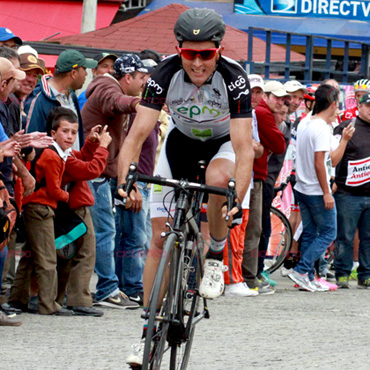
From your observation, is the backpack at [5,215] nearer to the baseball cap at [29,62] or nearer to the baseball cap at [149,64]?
the baseball cap at [29,62]

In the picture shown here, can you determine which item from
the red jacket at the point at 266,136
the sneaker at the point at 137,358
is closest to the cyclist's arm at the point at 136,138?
the sneaker at the point at 137,358

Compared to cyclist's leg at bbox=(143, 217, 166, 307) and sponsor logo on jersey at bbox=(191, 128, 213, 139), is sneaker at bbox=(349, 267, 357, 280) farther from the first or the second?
cyclist's leg at bbox=(143, 217, 166, 307)

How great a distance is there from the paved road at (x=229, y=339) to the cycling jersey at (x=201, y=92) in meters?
1.73

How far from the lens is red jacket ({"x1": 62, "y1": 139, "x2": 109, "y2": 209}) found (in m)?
8.24

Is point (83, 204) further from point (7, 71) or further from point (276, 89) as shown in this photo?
point (276, 89)

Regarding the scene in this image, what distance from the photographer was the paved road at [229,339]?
637 centimetres

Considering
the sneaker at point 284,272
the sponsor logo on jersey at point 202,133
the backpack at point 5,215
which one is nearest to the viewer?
the sponsor logo on jersey at point 202,133

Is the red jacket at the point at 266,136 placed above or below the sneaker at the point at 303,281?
above

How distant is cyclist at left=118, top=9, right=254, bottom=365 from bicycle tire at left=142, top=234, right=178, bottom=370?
0.99 ft

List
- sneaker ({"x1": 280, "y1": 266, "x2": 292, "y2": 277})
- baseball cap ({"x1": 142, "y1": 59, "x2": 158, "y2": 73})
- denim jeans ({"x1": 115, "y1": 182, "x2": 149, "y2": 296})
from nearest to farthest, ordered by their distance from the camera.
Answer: denim jeans ({"x1": 115, "y1": 182, "x2": 149, "y2": 296}), baseball cap ({"x1": 142, "y1": 59, "x2": 158, "y2": 73}), sneaker ({"x1": 280, "y1": 266, "x2": 292, "y2": 277})

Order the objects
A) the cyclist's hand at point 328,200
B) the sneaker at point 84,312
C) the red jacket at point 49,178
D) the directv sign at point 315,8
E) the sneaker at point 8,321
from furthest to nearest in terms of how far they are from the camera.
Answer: the directv sign at point 315,8
the cyclist's hand at point 328,200
the sneaker at point 84,312
the red jacket at point 49,178
the sneaker at point 8,321

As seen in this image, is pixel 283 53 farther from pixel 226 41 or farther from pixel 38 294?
pixel 38 294

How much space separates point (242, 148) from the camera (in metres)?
5.78

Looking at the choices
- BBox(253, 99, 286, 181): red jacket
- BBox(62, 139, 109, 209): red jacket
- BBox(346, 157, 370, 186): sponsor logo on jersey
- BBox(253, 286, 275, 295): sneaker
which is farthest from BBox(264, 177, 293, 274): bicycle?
BBox(62, 139, 109, 209): red jacket
